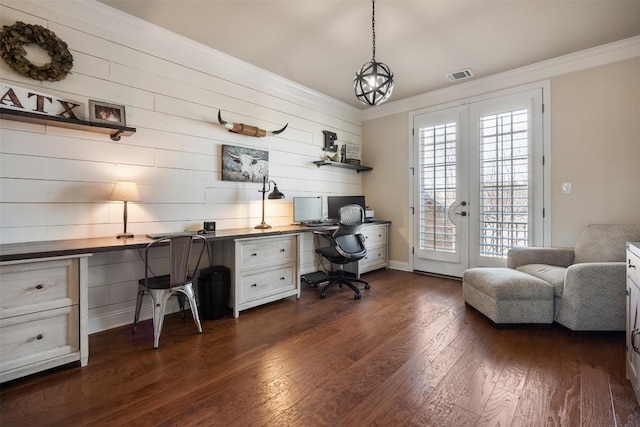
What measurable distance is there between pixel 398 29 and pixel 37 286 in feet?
11.0

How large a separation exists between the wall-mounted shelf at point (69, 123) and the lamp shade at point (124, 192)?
0.43 meters

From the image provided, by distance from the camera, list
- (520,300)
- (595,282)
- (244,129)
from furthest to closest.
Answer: (244,129) → (520,300) → (595,282)

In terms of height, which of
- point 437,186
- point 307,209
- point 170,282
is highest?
point 437,186

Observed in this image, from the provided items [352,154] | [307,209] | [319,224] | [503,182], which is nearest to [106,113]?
[307,209]

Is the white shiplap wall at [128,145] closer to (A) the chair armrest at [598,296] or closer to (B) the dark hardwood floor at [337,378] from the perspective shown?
(B) the dark hardwood floor at [337,378]

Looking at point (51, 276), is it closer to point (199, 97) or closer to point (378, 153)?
point (199, 97)

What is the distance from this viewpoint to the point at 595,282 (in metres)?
2.35

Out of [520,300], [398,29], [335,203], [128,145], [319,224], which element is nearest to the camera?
[520,300]

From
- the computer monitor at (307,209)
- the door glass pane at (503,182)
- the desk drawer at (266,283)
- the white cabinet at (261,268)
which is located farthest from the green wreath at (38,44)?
the door glass pane at (503,182)

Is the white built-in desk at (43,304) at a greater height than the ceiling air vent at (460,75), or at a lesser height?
lesser

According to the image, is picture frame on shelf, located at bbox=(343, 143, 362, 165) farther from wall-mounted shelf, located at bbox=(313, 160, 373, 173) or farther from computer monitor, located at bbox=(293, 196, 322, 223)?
computer monitor, located at bbox=(293, 196, 322, 223)

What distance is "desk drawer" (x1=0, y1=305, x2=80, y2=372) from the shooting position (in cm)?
174

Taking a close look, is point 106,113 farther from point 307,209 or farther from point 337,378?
point 337,378

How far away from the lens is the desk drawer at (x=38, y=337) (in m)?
1.74
